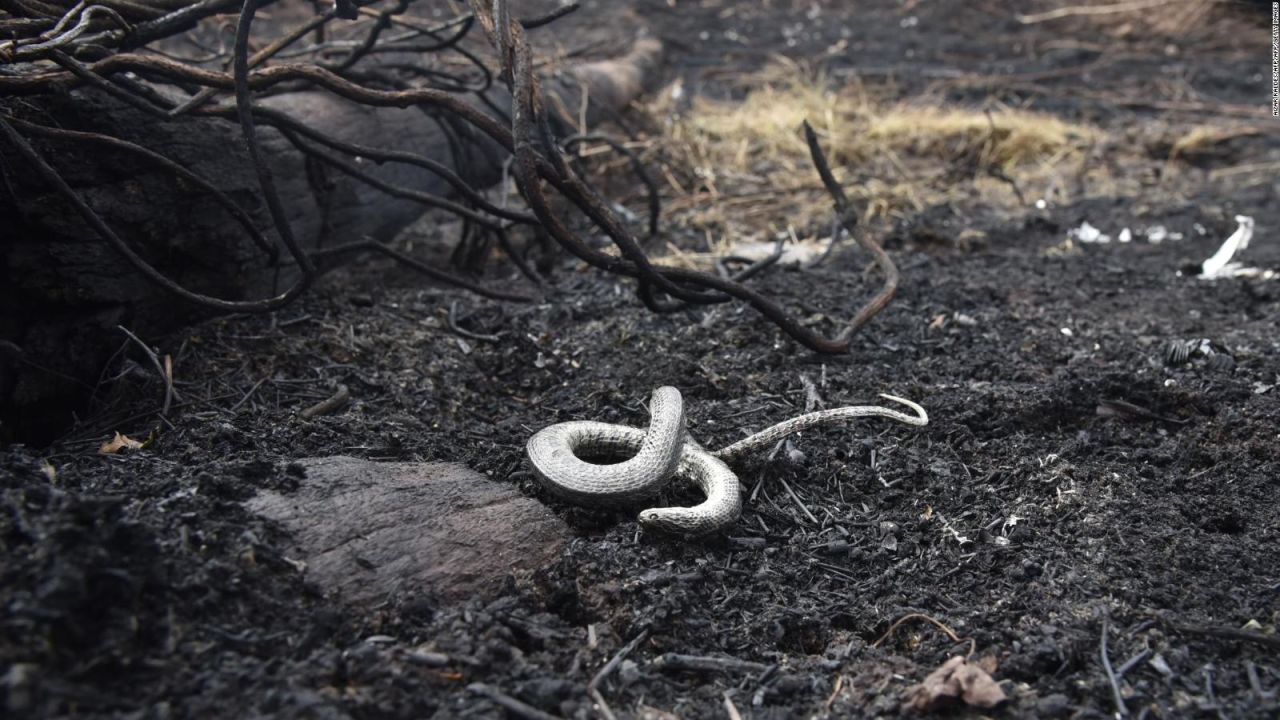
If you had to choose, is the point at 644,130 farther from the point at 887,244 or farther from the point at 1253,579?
the point at 1253,579

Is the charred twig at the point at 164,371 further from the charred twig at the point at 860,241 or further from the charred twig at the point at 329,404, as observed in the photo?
the charred twig at the point at 860,241

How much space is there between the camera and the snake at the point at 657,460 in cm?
227

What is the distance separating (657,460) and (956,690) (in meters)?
0.94

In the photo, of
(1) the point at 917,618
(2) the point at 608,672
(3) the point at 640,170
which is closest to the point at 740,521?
(1) the point at 917,618

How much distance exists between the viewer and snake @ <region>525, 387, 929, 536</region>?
7.44 ft

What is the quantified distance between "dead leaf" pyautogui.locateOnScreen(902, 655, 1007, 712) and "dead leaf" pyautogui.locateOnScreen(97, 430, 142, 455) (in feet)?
6.40

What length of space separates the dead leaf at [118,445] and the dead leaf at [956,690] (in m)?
1.95

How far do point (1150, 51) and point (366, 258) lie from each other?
9.04 m

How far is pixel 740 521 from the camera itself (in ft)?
7.79

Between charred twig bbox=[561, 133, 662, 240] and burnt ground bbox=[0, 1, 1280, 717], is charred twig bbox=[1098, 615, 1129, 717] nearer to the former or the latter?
burnt ground bbox=[0, 1, 1280, 717]

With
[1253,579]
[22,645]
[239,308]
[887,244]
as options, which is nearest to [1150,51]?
[887,244]

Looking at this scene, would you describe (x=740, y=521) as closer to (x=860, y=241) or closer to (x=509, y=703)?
(x=509, y=703)

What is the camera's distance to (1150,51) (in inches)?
378

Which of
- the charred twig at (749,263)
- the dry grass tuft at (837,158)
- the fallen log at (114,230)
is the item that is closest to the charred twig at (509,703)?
the fallen log at (114,230)
